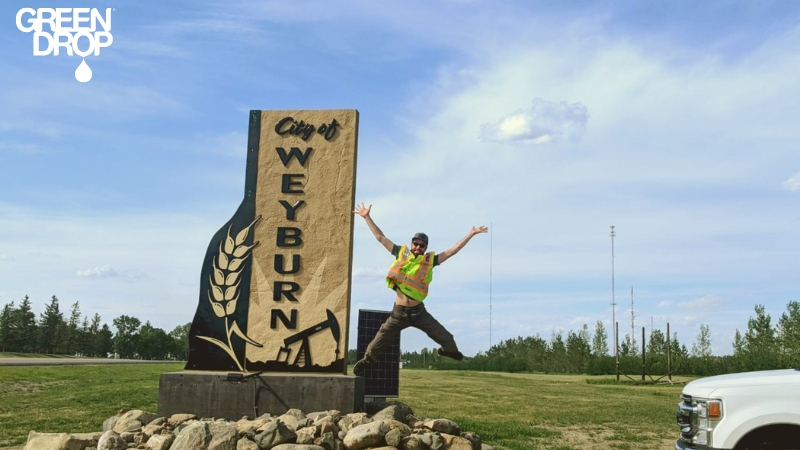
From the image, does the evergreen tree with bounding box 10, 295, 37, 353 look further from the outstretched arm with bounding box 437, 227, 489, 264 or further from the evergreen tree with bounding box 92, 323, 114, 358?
the outstretched arm with bounding box 437, 227, 489, 264

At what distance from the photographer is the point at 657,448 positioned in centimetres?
1377

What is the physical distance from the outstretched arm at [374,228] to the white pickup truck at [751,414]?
488cm

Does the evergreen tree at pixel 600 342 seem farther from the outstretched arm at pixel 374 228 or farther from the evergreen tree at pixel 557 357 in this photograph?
the outstretched arm at pixel 374 228

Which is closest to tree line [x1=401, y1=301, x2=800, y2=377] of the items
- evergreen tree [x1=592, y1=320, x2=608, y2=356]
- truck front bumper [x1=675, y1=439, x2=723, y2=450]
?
evergreen tree [x1=592, y1=320, x2=608, y2=356]

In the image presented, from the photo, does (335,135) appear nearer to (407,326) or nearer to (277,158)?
(277,158)

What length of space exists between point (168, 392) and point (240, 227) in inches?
111

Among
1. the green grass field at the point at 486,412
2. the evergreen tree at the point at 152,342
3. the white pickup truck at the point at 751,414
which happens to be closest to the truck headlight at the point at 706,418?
the white pickup truck at the point at 751,414

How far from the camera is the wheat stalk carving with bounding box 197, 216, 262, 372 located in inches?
453

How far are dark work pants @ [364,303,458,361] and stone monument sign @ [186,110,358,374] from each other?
850mm

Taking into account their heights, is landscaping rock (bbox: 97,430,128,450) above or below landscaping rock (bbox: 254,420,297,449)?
below

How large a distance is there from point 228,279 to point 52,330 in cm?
8646

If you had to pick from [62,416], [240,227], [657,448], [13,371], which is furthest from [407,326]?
[13,371]

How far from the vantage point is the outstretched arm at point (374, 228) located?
35.3ft

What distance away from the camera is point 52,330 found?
287ft
